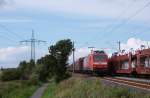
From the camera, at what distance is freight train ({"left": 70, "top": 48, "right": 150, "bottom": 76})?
4991 centimetres

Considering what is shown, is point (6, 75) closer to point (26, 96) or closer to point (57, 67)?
point (57, 67)

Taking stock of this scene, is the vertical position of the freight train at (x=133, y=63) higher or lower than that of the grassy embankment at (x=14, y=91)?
higher

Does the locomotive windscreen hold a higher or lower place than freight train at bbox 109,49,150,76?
higher

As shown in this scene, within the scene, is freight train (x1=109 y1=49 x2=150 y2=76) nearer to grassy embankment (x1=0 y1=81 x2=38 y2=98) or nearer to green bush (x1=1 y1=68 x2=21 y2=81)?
grassy embankment (x1=0 y1=81 x2=38 y2=98)

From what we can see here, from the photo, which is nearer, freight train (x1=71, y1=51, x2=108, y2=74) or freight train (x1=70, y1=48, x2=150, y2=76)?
freight train (x1=70, y1=48, x2=150, y2=76)

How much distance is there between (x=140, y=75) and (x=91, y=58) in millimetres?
15855

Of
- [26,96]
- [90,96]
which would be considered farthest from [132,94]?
[26,96]

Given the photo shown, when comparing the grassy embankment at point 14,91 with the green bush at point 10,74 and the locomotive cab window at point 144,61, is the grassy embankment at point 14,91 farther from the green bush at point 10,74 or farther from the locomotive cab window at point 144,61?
the locomotive cab window at point 144,61

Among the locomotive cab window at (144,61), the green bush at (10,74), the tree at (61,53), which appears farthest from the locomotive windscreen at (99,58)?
the green bush at (10,74)

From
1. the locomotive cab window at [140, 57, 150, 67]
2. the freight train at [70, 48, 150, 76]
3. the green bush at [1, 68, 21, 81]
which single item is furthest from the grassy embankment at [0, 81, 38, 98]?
the locomotive cab window at [140, 57, 150, 67]

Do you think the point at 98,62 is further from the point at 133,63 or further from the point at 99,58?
the point at 133,63

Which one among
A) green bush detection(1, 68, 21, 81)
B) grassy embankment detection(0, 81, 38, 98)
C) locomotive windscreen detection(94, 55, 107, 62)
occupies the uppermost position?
locomotive windscreen detection(94, 55, 107, 62)

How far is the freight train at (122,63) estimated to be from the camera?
49906 millimetres

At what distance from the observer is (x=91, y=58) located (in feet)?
227
